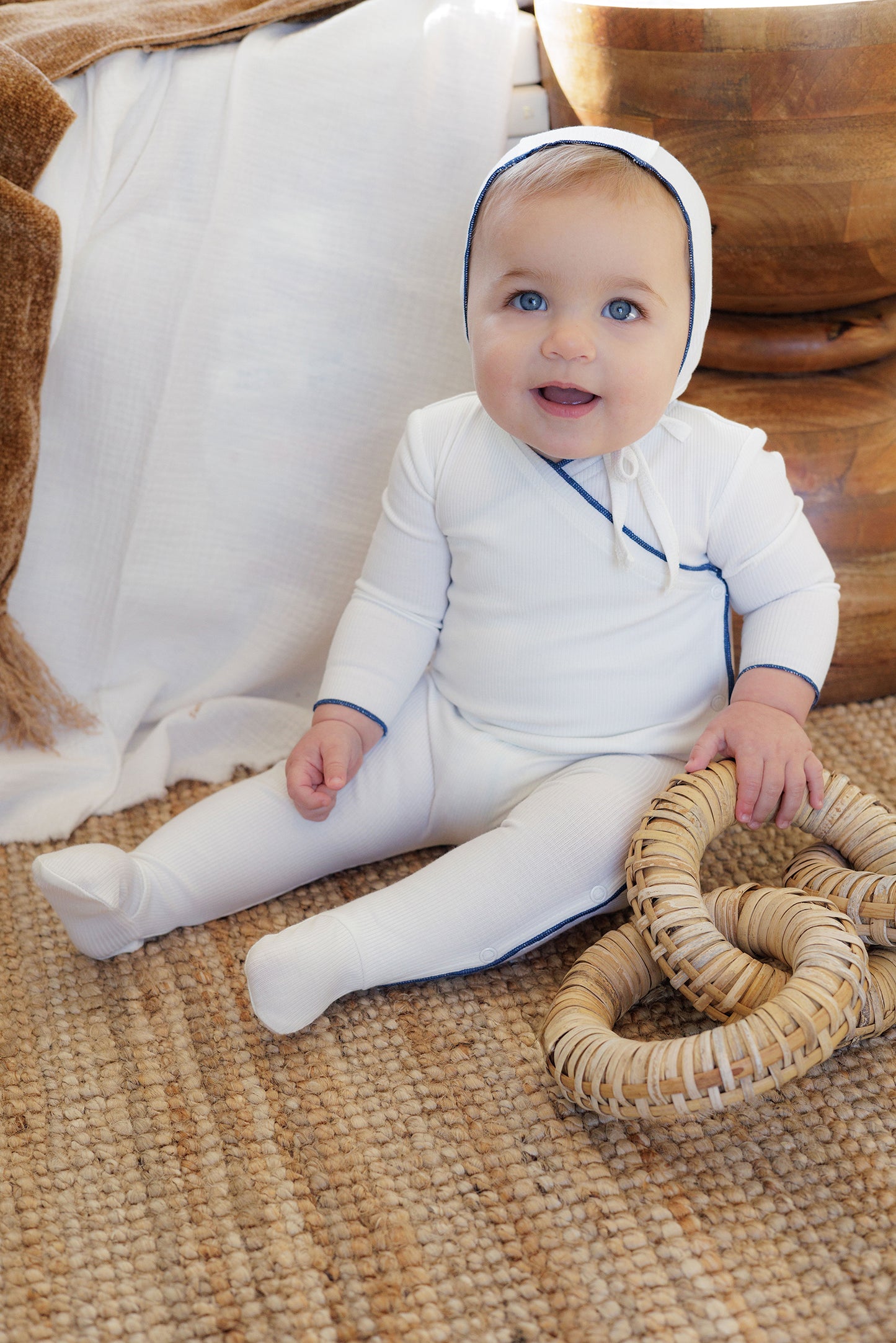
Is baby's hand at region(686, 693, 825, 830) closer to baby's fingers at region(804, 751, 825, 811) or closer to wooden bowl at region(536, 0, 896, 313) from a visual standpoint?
baby's fingers at region(804, 751, 825, 811)

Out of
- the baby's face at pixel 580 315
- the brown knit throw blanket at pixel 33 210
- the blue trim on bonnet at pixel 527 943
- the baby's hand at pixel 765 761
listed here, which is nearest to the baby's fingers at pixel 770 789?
the baby's hand at pixel 765 761

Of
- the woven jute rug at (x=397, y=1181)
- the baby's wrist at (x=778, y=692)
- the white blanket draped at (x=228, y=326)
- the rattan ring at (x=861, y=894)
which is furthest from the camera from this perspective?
the white blanket draped at (x=228, y=326)

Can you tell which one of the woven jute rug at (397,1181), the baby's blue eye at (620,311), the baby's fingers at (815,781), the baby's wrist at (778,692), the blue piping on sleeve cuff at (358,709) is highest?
the baby's blue eye at (620,311)

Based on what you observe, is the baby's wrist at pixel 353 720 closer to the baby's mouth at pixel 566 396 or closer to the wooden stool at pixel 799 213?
the baby's mouth at pixel 566 396

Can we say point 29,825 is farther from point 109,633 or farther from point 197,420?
point 197,420

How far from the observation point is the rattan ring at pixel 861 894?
2.29 ft

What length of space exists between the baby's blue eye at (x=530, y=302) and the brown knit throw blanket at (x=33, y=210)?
0.38 m

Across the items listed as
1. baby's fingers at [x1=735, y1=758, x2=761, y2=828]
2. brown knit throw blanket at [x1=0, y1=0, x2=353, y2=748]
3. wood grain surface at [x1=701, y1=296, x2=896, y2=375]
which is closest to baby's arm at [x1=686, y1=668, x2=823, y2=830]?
baby's fingers at [x1=735, y1=758, x2=761, y2=828]

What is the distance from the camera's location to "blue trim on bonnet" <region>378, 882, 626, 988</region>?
2.53ft

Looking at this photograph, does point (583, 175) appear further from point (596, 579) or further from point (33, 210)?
point (33, 210)

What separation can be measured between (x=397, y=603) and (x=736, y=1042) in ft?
1.41

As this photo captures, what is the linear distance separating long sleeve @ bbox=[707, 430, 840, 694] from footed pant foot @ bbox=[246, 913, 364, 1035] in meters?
0.34

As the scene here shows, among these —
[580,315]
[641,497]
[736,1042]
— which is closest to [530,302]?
[580,315]

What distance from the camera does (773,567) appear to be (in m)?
0.83
